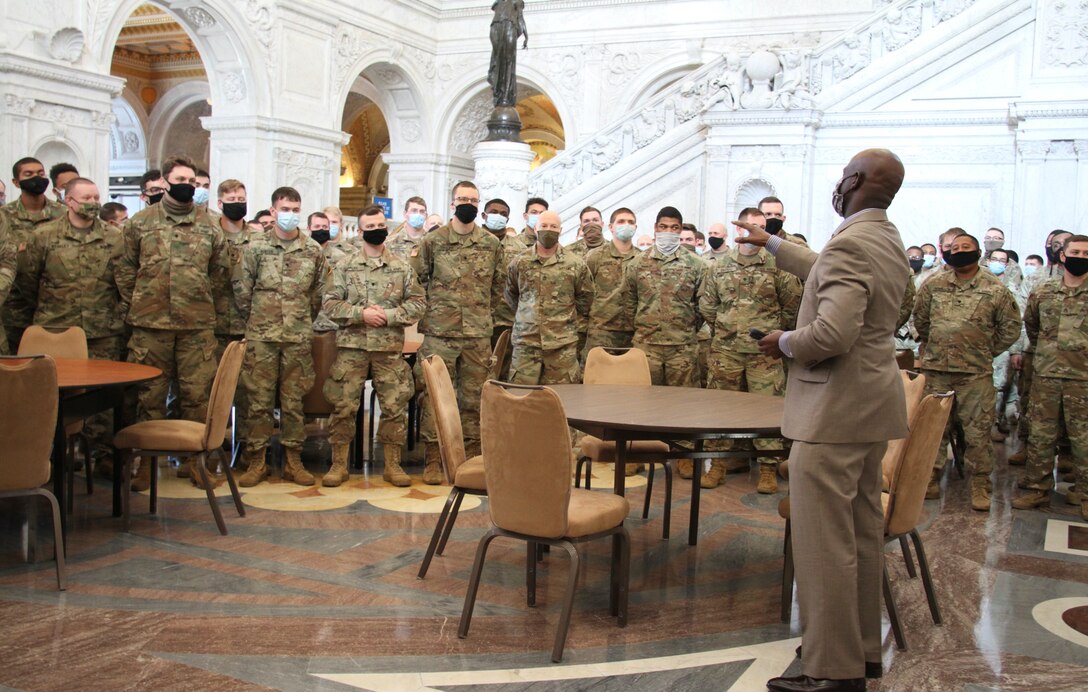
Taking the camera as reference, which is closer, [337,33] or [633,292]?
[633,292]

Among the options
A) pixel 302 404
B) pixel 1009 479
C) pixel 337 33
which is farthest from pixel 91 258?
pixel 337 33

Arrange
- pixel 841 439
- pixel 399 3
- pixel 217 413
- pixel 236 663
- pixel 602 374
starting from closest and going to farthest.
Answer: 1. pixel 841 439
2. pixel 236 663
3. pixel 217 413
4. pixel 602 374
5. pixel 399 3

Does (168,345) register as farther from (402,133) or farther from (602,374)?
(402,133)

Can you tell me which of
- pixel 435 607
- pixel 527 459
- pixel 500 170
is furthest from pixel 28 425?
pixel 500 170

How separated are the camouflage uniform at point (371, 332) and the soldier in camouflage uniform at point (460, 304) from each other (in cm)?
23

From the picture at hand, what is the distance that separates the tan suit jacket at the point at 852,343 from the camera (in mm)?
2943

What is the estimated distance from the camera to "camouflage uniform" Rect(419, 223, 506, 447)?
6.21 meters

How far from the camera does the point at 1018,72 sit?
444 inches

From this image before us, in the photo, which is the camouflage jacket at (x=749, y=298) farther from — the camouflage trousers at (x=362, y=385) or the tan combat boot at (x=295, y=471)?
the tan combat boot at (x=295, y=471)

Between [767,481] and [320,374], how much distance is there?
2974 millimetres

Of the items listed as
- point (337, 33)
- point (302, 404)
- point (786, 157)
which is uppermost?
point (337, 33)

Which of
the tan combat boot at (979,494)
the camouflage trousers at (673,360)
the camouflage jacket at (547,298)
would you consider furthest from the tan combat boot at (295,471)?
the tan combat boot at (979,494)

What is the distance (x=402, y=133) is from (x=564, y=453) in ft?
56.4

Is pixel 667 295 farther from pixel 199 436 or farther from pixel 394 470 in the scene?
pixel 199 436
